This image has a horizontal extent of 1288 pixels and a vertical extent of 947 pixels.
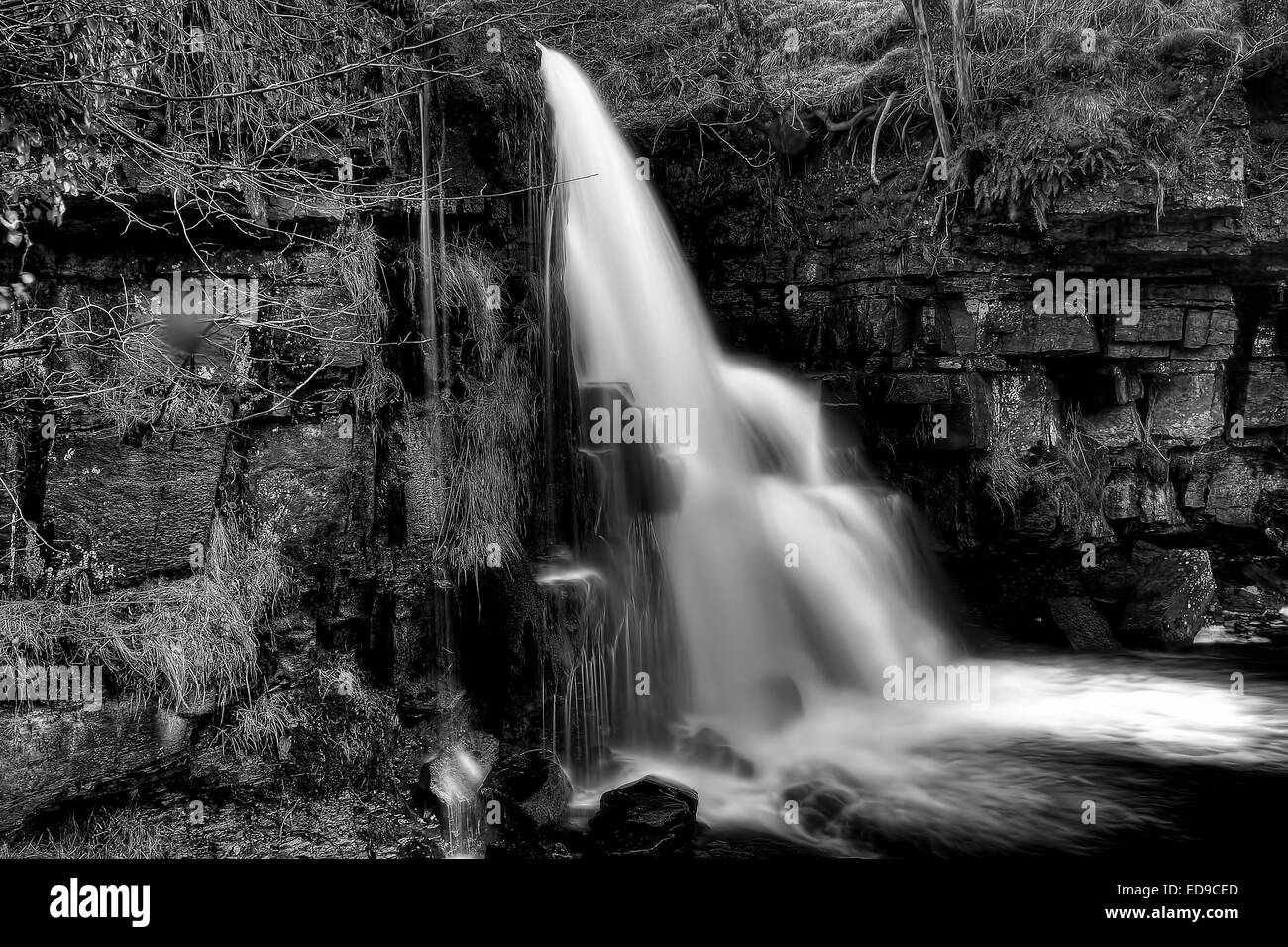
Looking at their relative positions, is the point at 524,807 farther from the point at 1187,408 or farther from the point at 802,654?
the point at 1187,408

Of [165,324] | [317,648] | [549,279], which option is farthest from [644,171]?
[317,648]

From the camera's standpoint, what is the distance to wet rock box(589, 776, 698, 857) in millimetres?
4625

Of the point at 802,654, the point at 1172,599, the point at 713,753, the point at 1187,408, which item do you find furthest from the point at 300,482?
the point at 1187,408

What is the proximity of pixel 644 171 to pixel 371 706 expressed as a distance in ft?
19.2

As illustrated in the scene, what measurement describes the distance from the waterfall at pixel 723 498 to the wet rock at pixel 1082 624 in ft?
4.95

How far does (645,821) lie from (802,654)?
2.79 meters

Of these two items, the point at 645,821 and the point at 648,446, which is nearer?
the point at 645,821

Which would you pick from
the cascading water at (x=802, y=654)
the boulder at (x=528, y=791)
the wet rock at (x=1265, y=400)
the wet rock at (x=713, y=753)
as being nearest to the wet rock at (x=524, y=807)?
the boulder at (x=528, y=791)

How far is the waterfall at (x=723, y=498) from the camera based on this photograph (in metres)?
6.84

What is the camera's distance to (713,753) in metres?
5.92

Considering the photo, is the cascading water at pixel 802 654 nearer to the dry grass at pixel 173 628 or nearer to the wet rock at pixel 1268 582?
the wet rock at pixel 1268 582

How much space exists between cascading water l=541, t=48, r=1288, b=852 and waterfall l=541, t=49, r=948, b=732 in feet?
0.06

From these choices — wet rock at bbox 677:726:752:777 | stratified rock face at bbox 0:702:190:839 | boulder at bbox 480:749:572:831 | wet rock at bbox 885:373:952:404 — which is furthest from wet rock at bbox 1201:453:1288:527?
stratified rock face at bbox 0:702:190:839

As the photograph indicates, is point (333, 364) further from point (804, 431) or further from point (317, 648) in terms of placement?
point (804, 431)
